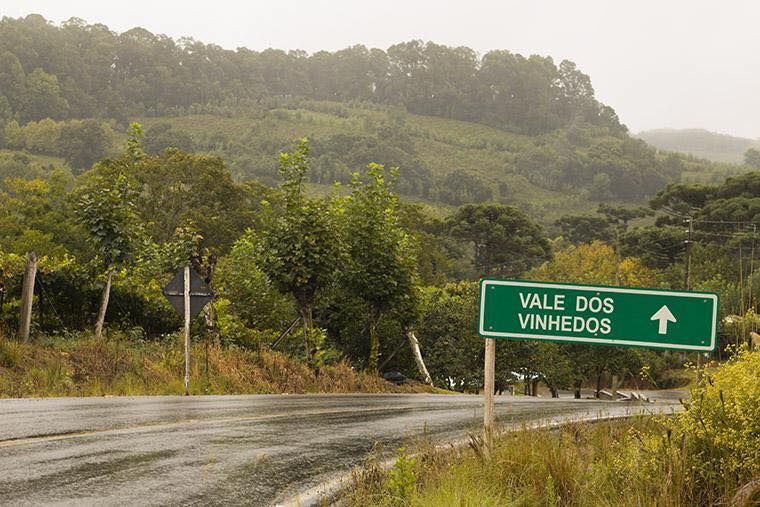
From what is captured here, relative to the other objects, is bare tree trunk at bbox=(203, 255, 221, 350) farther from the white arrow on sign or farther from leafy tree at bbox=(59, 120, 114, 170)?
leafy tree at bbox=(59, 120, 114, 170)

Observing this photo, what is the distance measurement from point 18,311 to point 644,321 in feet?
49.7

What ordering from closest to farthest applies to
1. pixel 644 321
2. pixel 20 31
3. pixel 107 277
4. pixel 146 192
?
pixel 644 321 < pixel 107 277 < pixel 146 192 < pixel 20 31

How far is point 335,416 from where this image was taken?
12445 millimetres

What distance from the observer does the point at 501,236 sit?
83.6 metres

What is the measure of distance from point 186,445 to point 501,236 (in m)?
76.2

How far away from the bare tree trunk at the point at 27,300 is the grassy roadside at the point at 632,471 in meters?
12.2

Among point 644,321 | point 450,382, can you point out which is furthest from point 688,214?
point 644,321

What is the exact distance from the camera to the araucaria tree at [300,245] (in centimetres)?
2306

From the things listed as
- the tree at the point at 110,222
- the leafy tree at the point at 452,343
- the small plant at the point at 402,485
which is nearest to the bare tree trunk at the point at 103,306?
the tree at the point at 110,222

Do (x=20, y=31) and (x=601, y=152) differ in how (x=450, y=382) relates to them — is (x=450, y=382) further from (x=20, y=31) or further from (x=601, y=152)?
(x=20, y=31)

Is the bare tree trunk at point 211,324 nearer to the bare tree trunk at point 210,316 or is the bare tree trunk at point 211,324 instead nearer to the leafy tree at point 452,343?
the bare tree trunk at point 210,316

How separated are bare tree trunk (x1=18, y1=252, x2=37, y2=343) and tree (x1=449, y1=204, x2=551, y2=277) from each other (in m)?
67.9

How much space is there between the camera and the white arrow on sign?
668 centimetres

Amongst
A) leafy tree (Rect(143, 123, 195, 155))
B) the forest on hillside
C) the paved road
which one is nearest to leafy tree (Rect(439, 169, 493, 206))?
the forest on hillside
